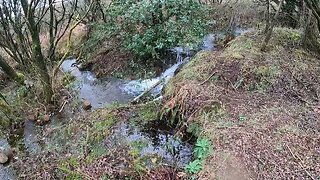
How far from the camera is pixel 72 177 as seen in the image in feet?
18.3

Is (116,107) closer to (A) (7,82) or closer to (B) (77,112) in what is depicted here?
(B) (77,112)

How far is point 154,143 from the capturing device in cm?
657

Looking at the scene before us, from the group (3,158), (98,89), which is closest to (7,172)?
(3,158)

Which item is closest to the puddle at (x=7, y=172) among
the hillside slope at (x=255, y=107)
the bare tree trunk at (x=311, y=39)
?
the hillside slope at (x=255, y=107)

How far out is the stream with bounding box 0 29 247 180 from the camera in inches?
246

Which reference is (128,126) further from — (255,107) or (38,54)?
(38,54)

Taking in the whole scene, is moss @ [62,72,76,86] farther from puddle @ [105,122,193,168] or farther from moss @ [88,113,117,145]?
puddle @ [105,122,193,168]

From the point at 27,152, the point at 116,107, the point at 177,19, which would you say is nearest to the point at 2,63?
the point at 27,152

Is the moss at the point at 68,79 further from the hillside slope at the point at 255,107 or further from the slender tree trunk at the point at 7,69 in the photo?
the hillside slope at the point at 255,107

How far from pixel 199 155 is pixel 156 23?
602 centimetres

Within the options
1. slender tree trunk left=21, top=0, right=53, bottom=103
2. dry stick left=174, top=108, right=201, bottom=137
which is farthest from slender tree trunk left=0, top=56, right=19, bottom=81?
dry stick left=174, top=108, right=201, bottom=137

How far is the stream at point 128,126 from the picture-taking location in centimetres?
626

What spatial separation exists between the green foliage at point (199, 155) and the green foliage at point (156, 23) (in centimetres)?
538

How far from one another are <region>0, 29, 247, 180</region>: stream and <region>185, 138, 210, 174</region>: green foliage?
19.8 inches
